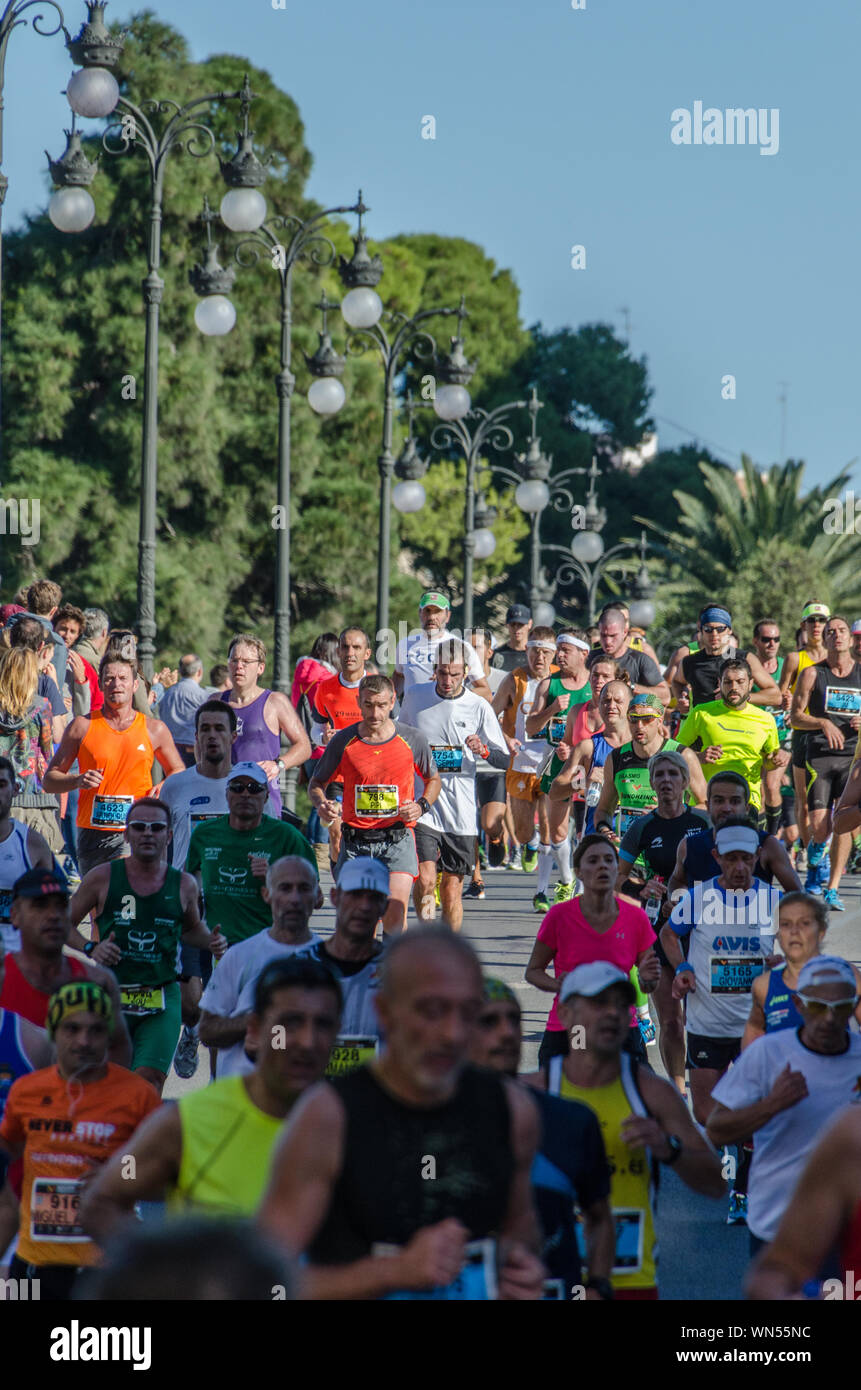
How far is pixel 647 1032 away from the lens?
916cm

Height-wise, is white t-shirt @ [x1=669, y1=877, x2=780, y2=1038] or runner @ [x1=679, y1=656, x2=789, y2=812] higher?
runner @ [x1=679, y1=656, x2=789, y2=812]

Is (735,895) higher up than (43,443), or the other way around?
(43,443)

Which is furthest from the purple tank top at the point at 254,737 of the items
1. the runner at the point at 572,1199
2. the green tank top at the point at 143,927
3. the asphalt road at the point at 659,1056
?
the runner at the point at 572,1199

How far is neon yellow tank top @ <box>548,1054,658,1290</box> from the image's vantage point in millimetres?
4938

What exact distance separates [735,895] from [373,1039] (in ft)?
7.04

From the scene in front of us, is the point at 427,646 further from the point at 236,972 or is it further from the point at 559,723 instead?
the point at 236,972

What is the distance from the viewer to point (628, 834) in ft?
29.9

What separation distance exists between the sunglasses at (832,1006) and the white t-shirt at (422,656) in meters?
7.77

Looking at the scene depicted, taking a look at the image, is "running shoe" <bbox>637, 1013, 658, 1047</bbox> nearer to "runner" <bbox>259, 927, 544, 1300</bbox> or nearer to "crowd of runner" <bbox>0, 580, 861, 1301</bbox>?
"crowd of runner" <bbox>0, 580, 861, 1301</bbox>

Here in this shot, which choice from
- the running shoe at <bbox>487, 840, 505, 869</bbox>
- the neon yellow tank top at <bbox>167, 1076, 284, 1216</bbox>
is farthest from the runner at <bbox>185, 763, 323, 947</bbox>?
the running shoe at <bbox>487, 840, 505, 869</bbox>

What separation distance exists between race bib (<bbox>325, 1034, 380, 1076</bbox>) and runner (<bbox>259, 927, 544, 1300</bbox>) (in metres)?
2.75

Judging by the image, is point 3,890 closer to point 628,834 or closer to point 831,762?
point 628,834
